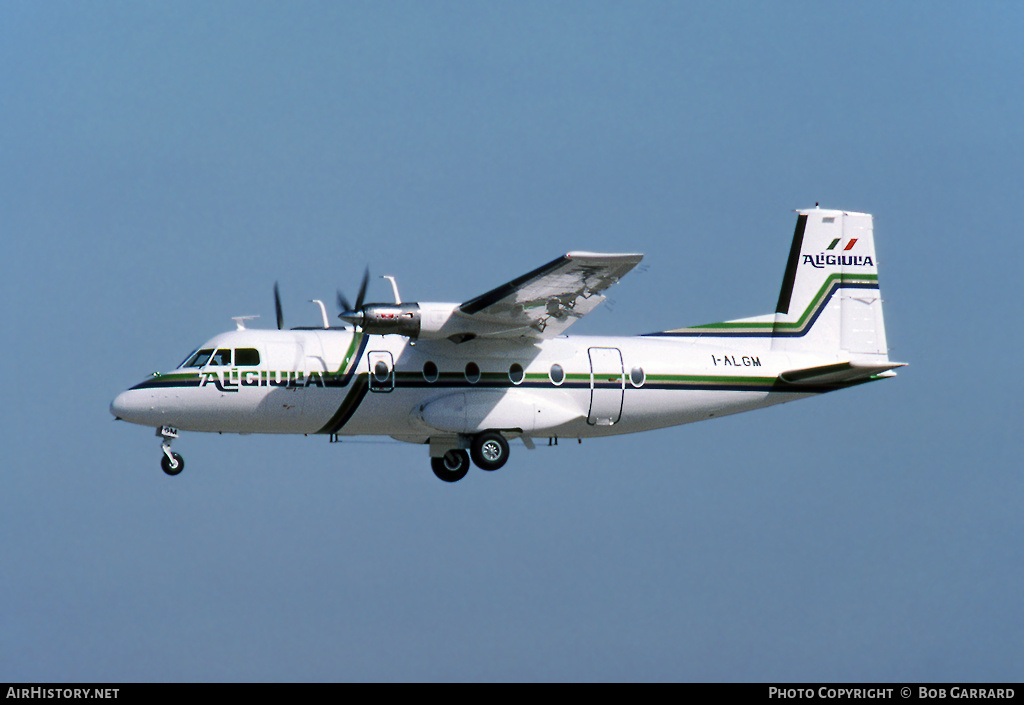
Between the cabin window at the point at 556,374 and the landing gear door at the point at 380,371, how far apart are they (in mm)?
2750

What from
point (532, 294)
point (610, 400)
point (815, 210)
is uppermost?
point (815, 210)

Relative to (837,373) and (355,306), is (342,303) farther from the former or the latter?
(837,373)

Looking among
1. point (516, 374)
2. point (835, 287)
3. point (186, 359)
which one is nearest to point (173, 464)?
point (186, 359)

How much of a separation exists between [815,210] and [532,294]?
7038mm

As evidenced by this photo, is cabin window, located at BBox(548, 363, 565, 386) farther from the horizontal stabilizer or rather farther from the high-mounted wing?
the horizontal stabilizer

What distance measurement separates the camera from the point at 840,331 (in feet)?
84.5

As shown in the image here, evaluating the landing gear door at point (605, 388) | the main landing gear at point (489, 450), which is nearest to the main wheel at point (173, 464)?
the main landing gear at point (489, 450)

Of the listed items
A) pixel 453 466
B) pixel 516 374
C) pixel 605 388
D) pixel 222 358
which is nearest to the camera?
pixel 222 358

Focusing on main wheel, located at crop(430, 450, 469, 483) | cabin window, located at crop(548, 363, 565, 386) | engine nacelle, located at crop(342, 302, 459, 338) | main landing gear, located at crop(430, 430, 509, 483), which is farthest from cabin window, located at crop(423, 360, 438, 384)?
cabin window, located at crop(548, 363, 565, 386)

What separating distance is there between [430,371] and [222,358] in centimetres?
342

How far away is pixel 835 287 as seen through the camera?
25.9 metres

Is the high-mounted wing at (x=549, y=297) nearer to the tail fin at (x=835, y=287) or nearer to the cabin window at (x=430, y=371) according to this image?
the cabin window at (x=430, y=371)
